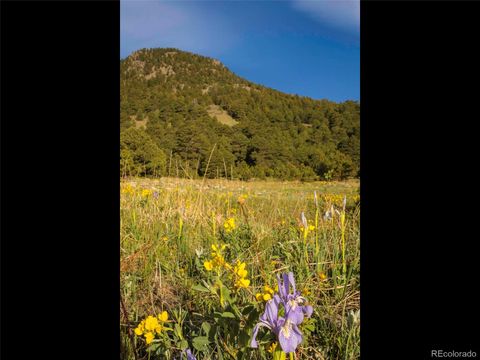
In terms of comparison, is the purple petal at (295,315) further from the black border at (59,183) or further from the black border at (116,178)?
the black border at (59,183)

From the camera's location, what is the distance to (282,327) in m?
0.73

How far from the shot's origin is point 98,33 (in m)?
0.74

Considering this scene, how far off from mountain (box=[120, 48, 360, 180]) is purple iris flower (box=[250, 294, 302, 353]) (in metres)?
13.3

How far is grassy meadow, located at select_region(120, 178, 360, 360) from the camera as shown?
98 cm

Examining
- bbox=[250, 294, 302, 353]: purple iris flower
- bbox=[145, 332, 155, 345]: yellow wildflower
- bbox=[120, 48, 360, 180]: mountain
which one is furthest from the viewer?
bbox=[120, 48, 360, 180]: mountain

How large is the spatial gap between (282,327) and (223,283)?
842 mm

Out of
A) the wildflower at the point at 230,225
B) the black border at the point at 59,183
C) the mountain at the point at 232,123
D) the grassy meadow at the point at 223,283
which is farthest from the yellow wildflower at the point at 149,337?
the mountain at the point at 232,123

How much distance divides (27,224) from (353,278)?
142 centimetres

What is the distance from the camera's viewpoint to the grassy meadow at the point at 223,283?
3.22 feet
